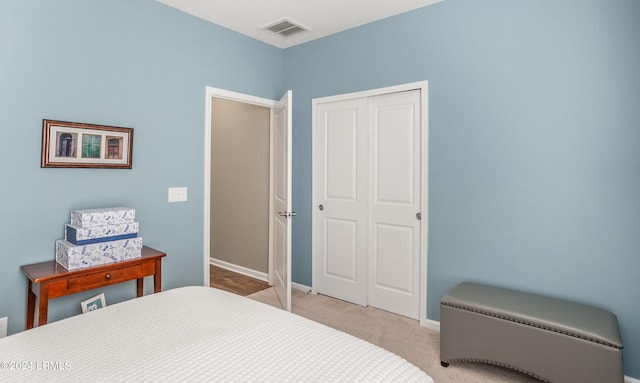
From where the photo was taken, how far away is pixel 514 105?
Result: 8.35 ft

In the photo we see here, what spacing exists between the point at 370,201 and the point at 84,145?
233cm

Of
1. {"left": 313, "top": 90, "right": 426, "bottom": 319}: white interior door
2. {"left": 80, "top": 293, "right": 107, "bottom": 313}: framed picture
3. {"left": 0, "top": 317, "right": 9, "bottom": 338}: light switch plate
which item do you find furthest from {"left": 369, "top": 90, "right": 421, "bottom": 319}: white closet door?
{"left": 0, "top": 317, "right": 9, "bottom": 338}: light switch plate

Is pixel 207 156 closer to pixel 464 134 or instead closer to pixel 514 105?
pixel 464 134

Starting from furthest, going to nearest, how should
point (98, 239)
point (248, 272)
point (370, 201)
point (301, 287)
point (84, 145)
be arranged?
point (248, 272), point (301, 287), point (370, 201), point (84, 145), point (98, 239)

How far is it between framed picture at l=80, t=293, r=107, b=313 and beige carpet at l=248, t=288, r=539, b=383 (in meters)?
1.46

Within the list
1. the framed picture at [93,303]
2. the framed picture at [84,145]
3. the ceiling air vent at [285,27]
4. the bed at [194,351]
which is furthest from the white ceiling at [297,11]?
the bed at [194,351]

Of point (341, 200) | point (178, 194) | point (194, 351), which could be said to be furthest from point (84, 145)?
point (341, 200)

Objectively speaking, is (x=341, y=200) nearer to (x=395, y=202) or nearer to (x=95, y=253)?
(x=395, y=202)

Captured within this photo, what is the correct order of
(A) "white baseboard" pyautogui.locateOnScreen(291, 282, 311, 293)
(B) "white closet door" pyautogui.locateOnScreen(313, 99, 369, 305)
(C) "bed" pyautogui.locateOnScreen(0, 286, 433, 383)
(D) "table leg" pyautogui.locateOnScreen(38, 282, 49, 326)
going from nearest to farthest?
(C) "bed" pyautogui.locateOnScreen(0, 286, 433, 383)
(D) "table leg" pyautogui.locateOnScreen(38, 282, 49, 326)
(B) "white closet door" pyautogui.locateOnScreen(313, 99, 369, 305)
(A) "white baseboard" pyautogui.locateOnScreen(291, 282, 311, 293)

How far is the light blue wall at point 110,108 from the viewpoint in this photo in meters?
2.21

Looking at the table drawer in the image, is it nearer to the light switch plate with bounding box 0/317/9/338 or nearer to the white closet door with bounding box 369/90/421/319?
the light switch plate with bounding box 0/317/9/338

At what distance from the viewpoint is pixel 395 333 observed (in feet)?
9.38

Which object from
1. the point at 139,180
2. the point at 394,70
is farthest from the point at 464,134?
the point at 139,180

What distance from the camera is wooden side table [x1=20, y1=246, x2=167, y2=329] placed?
6.69ft
